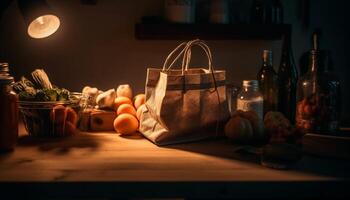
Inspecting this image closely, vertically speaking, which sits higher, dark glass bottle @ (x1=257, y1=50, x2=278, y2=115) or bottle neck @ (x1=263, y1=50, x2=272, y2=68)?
bottle neck @ (x1=263, y1=50, x2=272, y2=68)

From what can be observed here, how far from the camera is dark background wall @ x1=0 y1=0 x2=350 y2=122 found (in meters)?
1.69

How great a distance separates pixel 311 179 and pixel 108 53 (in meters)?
1.13

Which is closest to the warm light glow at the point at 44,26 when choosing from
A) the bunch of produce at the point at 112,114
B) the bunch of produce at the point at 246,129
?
the bunch of produce at the point at 112,114

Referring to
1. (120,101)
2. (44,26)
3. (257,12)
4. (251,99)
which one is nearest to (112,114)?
(120,101)

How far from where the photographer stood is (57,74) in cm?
172

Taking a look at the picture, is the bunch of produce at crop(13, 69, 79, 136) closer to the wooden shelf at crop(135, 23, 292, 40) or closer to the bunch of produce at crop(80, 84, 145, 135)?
the bunch of produce at crop(80, 84, 145, 135)

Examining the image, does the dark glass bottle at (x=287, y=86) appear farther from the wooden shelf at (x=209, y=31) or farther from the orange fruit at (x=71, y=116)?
the orange fruit at (x=71, y=116)

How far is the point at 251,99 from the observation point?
1.26 m

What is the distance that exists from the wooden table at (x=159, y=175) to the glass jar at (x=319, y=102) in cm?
16

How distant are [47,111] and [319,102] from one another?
743 millimetres

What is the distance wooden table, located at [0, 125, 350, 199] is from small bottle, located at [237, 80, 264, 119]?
26 cm

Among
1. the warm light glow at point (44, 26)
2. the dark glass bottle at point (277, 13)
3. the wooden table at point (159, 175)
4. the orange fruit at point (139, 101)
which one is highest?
the dark glass bottle at point (277, 13)

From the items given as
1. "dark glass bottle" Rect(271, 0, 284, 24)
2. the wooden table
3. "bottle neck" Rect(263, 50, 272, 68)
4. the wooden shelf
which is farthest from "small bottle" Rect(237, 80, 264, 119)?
"dark glass bottle" Rect(271, 0, 284, 24)

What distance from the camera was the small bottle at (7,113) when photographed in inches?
38.3
